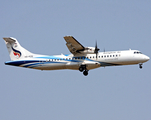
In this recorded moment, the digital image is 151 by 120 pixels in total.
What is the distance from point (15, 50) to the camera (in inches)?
1072

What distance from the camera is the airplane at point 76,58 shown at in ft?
81.0

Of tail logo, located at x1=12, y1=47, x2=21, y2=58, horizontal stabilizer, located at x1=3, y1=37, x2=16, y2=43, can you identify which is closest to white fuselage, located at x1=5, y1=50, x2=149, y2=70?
tail logo, located at x1=12, y1=47, x2=21, y2=58

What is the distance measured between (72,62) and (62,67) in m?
1.23

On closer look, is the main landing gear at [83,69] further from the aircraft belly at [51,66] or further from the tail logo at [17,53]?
the tail logo at [17,53]

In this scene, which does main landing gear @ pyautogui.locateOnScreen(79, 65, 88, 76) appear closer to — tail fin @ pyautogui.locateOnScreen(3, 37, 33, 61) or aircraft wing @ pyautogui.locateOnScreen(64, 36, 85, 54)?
aircraft wing @ pyautogui.locateOnScreen(64, 36, 85, 54)

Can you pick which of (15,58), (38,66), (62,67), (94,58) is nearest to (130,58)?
(94,58)

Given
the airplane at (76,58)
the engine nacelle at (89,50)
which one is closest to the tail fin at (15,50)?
the airplane at (76,58)

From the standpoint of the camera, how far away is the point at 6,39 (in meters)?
26.8

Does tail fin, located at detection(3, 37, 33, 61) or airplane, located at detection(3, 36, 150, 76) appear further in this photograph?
tail fin, located at detection(3, 37, 33, 61)

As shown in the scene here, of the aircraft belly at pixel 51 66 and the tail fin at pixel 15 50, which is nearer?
the aircraft belly at pixel 51 66

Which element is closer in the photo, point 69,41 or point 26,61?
point 69,41

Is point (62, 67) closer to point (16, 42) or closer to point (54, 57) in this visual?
point (54, 57)

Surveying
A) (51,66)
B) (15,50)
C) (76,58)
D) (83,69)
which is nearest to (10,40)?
(15,50)

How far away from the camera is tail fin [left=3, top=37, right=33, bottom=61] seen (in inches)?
1062
